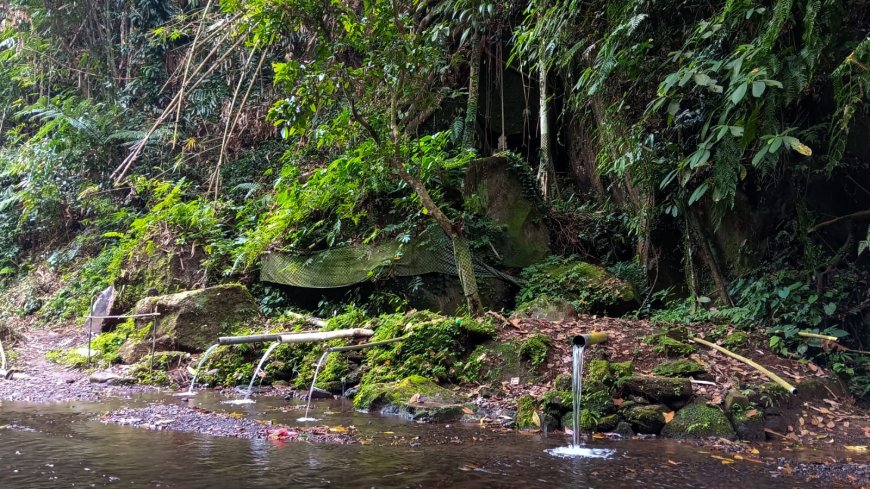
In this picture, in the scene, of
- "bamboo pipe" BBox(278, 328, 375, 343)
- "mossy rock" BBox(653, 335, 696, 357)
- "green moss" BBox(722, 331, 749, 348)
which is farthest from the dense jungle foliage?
"bamboo pipe" BBox(278, 328, 375, 343)

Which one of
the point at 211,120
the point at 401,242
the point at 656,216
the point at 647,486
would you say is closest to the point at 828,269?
the point at 656,216

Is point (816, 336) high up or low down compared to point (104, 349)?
up

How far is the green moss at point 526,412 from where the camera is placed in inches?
213

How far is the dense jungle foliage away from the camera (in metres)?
6.07

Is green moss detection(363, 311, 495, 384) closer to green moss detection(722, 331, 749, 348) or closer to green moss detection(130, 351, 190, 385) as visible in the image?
green moss detection(722, 331, 749, 348)

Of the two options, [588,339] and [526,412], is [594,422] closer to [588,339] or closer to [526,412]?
[526,412]

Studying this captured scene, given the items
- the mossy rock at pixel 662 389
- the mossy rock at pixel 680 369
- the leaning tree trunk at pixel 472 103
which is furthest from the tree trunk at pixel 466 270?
the leaning tree trunk at pixel 472 103

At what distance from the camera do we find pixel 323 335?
7059mm

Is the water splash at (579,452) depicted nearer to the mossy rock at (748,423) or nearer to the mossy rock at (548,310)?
the mossy rock at (748,423)

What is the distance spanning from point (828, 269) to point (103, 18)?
683 inches

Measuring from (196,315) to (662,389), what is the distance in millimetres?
6606

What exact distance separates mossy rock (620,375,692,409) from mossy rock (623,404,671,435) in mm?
186

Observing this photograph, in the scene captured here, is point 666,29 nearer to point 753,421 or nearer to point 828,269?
point 828,269

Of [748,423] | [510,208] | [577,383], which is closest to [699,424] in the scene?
[748,423]
